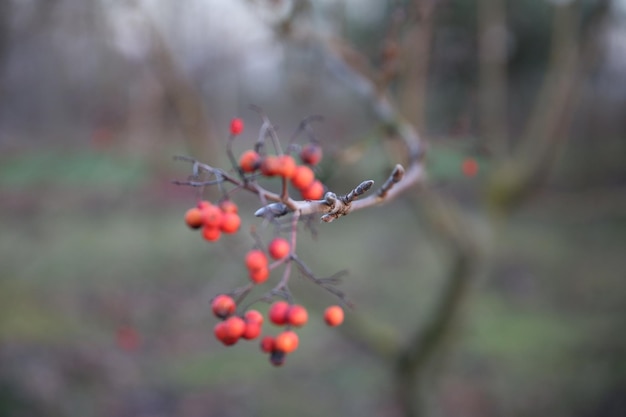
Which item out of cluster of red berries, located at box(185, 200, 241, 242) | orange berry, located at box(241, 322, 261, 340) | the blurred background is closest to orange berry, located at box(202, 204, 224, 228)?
cluster of red berries, located at box(185, 200, 241, 242)

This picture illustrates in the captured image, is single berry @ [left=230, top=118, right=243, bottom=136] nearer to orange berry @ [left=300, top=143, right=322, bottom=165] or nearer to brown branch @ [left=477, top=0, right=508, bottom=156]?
orange berry @ [left=300, top=143, right=322, bottom=165]

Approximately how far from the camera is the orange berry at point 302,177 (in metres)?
0.97

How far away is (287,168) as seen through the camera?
2.92 feet

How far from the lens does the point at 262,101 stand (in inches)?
412

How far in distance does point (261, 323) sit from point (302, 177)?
36cm

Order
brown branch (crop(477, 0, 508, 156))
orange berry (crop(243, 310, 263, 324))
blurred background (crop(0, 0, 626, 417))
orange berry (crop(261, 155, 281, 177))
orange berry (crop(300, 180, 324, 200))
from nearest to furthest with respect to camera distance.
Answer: orange berry (crop(261, 155, 281, 177))
orange berry (crop(300, 180, 324, 200))
orange berry (crop(243, 310, 263, 324))
blurred background (crop(0, 0, 626, 417))
brown branch (crop(477, 0, 508, 156))

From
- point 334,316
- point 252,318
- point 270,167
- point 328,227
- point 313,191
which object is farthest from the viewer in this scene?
point 328,227

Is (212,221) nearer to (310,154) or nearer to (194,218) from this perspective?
(194,218)

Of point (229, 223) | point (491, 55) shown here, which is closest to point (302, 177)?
point (229, 223)

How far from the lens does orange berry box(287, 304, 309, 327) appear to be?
45.9 inches

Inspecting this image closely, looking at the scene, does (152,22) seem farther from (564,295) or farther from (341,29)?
(564,295)

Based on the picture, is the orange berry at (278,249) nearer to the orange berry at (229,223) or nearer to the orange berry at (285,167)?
the orange berry at (229,223)

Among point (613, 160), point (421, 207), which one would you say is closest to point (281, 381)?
point (421, 207)

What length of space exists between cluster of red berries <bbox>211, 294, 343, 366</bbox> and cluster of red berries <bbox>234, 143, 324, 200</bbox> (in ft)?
0.91
